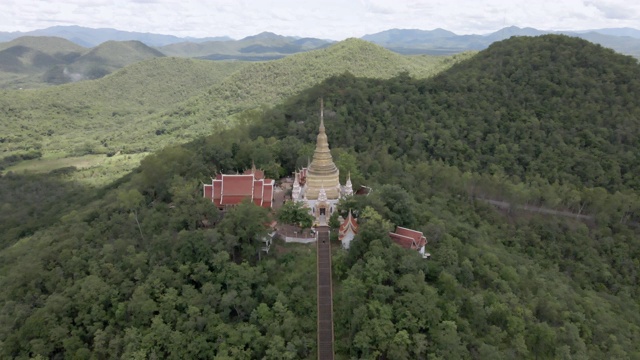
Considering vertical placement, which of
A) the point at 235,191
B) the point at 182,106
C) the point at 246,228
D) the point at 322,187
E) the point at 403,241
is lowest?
the point at 182,106

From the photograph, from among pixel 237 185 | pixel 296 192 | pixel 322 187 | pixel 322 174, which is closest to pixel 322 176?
pixel 322 174

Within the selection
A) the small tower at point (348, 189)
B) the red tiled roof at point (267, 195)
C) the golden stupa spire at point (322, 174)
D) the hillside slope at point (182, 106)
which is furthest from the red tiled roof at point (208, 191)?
the hillside slope at point (182, 106)

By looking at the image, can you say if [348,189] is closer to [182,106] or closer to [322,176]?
[322,176]

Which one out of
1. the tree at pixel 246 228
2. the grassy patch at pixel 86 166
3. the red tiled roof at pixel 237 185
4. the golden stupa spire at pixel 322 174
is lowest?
the grassy patch at pixel 86 166

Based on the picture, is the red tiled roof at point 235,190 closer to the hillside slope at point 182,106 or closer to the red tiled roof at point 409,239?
the red tiled roof at point 409,239

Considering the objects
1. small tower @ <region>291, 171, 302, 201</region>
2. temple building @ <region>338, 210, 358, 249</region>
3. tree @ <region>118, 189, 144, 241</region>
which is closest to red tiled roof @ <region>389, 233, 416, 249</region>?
temple building @ <region>338, 210, 358, 249</region>

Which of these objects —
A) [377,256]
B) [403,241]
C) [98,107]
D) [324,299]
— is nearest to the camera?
[377,256]

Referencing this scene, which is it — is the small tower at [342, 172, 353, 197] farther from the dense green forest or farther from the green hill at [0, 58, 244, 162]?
the green hill at [0, 58, 244, 162]
